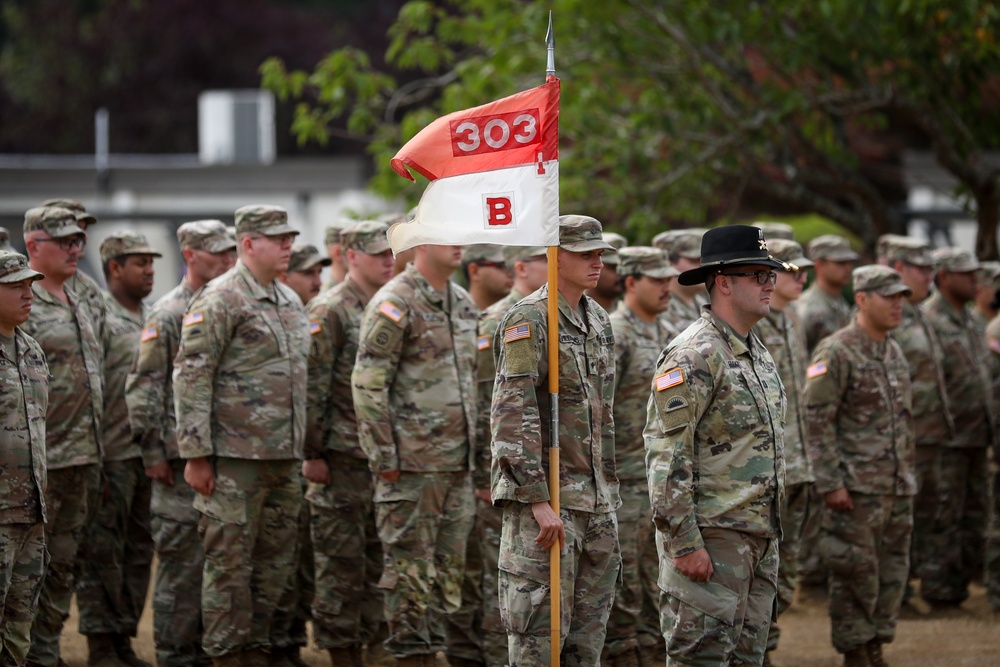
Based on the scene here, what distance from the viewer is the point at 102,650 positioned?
29.0 feet

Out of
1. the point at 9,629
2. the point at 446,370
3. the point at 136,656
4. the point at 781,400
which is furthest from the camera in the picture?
the point at 136,656

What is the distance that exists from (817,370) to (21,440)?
4819 millimetres

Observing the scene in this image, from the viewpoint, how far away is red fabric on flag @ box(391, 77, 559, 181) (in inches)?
261

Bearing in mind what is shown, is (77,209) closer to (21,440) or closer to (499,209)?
(21,440)

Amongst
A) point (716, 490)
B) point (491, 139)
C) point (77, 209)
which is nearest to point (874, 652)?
point (716, 490)

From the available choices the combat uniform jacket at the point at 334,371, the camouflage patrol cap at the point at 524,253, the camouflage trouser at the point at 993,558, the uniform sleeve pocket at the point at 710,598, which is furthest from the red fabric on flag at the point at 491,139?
the camouflage trouser at the point at 993,558

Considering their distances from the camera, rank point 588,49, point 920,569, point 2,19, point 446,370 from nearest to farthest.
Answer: point 446,370 < point 920,569 < point 588,49 < point 2,19

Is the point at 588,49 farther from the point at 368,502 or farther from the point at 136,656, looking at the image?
the point at 136,656

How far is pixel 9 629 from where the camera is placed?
701cm

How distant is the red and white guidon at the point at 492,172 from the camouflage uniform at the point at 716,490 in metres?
0.96

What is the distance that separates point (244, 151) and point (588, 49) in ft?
49.0

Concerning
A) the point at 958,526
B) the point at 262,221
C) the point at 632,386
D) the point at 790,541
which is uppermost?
the point at 262,221

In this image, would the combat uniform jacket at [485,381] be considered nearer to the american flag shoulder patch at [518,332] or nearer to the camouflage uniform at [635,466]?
the camouflage uniform at [635,466]

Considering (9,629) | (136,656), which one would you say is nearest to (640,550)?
(136,656)
